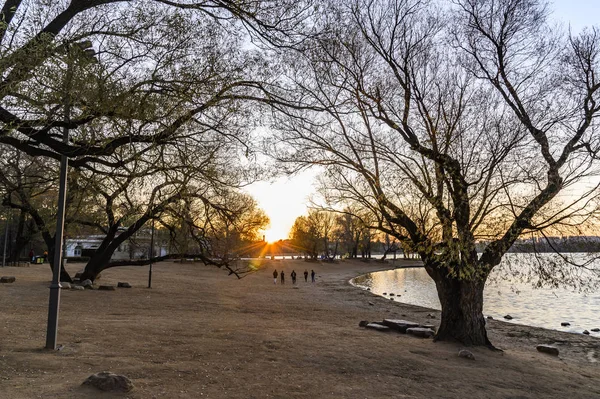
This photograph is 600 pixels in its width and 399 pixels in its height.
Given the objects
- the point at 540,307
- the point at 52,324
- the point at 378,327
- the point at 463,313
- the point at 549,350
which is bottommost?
the point at 540,307

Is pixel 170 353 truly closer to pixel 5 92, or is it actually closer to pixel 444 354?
pixel 5 92

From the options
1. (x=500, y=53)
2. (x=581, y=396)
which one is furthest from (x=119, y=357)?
(x=500, y=53)

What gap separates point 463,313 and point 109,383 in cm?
1044

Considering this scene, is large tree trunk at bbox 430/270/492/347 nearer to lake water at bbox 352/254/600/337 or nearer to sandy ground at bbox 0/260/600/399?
sandy ground at bbox 0/260/600/399

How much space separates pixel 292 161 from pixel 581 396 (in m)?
9.38

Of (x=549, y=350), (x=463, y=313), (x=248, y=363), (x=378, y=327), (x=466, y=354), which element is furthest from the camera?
(x=549, y=350)

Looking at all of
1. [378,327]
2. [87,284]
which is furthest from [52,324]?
[87,284]

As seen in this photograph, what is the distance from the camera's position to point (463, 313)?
43.6ft

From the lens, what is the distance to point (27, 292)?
63.8ft

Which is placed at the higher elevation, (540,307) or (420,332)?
(420,332)

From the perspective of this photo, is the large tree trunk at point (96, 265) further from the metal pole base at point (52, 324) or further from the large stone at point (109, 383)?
the large stone at point (109, 383)

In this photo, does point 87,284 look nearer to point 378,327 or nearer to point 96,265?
point 96,265

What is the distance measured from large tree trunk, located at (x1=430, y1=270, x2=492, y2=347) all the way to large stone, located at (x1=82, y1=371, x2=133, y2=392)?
32.7ft

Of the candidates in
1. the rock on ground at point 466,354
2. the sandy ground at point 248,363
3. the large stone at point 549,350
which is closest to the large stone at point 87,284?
the sandy ground at point 248,363
